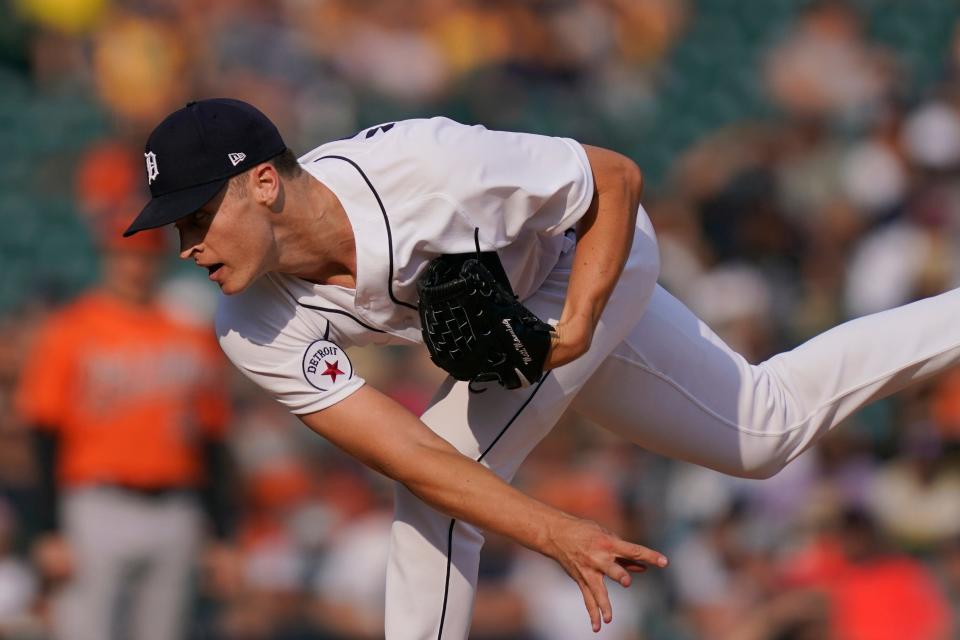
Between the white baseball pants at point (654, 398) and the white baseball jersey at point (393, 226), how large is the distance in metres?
0.29

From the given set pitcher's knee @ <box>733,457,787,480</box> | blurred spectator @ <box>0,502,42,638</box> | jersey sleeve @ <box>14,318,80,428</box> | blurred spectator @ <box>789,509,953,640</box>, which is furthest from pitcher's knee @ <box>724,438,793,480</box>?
blurred spectator @ <box>0,502,42,638</box>

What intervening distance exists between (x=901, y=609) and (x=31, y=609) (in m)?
3.40

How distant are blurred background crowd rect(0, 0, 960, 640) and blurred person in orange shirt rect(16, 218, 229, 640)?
0.01 metres

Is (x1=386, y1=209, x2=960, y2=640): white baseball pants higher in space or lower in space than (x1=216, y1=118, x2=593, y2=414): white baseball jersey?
lower

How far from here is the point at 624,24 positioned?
30.0 ft

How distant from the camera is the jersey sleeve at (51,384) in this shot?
18.0 ft

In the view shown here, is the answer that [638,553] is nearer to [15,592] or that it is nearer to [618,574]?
[618,574]

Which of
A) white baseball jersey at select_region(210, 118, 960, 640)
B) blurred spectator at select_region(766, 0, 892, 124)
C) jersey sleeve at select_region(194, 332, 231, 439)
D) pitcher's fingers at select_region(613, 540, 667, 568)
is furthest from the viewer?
blurred spectator at select_region(766, 0, 892, 124)

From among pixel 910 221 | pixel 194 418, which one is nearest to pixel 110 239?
pixel 194 418

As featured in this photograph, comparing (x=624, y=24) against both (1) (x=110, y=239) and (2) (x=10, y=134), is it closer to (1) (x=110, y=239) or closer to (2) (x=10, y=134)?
(2) (x=10, y=134)

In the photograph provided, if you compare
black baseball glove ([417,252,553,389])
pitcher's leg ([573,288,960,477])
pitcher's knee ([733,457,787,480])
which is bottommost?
pitcher's knee ([733,457,787,480])

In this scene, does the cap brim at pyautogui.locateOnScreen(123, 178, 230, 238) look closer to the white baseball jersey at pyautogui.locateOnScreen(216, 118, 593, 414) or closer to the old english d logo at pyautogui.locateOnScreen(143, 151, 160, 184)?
the old english d logo at pyautogui.locateOnScreen(143, 151, 160, 184)

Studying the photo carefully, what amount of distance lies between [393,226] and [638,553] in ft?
3.02

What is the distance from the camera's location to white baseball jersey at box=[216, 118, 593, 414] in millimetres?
3166
